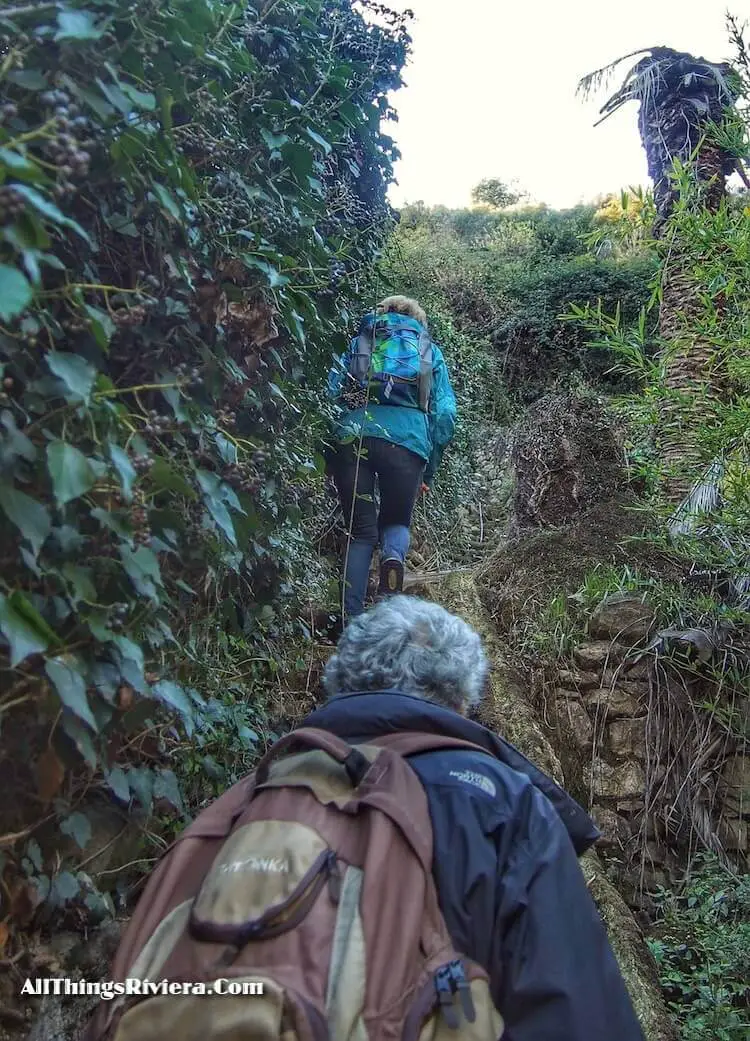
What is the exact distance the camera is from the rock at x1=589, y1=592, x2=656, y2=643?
176 inches

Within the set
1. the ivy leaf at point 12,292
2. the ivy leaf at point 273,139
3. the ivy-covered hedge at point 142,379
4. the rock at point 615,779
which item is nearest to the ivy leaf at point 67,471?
the ivy-covered hedge at point 142,379

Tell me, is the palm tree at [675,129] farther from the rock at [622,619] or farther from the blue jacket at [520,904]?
the blue jacket at [520,904]

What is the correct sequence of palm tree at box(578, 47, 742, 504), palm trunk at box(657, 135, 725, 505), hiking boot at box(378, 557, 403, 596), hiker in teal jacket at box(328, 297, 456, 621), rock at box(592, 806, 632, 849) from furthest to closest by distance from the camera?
palm tree at box(578, 47, 742, 504) → hiking boot at box(378, 557, 403, 596) → hiker in teal jacket at box(328, 297, 456, 621) → rock at box(592, 806, 632, 849) → palm trunk at box(657, 135, 725, 505)

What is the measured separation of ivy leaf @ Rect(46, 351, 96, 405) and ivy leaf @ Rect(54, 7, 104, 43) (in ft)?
1.65

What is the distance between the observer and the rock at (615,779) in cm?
417

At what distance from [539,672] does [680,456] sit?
132 cm

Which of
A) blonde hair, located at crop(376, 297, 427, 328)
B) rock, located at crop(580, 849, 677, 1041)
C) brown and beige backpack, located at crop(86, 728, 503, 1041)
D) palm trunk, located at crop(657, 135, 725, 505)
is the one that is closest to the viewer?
brown and beige backpack, located at crop(86, 728, 503, 1041)

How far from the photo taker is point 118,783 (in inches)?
73.5

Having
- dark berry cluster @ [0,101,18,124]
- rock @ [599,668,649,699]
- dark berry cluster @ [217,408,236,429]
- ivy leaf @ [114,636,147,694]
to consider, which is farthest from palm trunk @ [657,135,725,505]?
dark berry cluster @ [0,101,18,124]

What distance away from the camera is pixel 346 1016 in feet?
4.14

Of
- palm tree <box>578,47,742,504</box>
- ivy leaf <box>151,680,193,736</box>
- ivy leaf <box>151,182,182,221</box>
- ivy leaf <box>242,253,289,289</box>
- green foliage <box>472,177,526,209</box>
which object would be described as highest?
green foliage <box>472,177,526,209</box>

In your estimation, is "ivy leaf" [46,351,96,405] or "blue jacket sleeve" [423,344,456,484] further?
"blue jacket sleeve" [423,344,456,484]

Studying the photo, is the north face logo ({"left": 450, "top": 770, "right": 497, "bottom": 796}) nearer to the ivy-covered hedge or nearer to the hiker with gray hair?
the hiker with gray hair

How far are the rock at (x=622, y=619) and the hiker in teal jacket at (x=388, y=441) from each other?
107 centimetres
